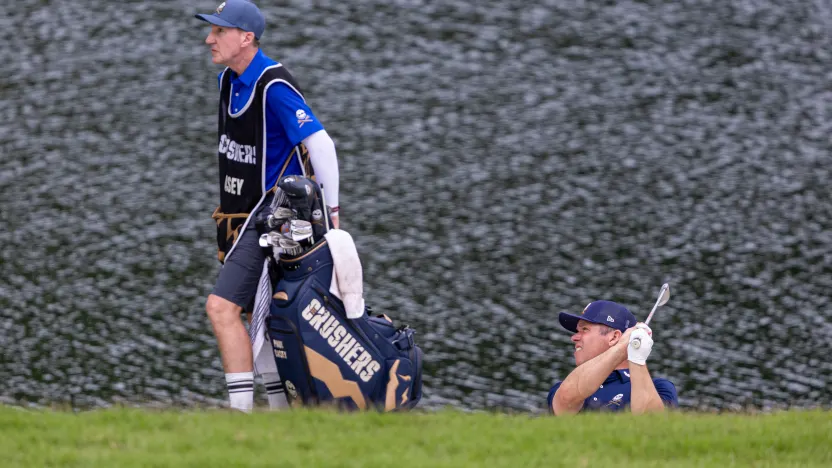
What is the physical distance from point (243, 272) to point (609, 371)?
2.07 metres

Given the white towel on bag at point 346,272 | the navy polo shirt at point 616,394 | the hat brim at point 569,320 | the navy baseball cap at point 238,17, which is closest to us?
the white towel on bag at point 346,272

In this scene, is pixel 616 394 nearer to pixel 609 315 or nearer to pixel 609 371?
pixel 609 315

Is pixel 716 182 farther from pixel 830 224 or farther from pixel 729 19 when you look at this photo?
pixel 729 19

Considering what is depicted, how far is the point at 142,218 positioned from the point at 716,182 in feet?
25.3

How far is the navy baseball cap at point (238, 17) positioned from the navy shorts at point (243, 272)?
1.11 meters

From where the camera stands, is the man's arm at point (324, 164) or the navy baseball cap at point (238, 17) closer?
the man's arm at point (324, 164)

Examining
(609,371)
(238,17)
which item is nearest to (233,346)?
(238,17)

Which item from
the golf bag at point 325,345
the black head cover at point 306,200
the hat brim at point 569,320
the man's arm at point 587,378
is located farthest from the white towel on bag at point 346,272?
the hat brim at point 569,320

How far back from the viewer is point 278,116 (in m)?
8.18

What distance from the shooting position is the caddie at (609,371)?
25.9 ft

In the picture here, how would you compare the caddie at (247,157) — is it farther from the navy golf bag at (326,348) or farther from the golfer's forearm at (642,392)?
the golfer's forearm at (642,392)

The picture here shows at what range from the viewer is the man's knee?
8016 millimetres

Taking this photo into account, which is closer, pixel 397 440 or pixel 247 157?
pixel 397 440

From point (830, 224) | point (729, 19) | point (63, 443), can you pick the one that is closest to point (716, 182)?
point (830, 224)
